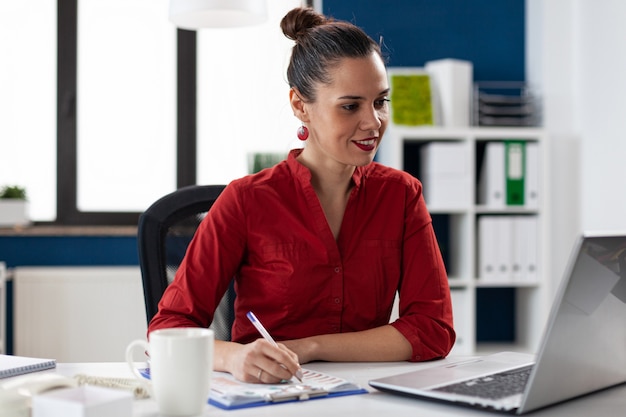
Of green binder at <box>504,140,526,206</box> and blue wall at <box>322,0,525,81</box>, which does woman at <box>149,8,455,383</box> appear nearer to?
green binder at <box>504,140,526,206</box>

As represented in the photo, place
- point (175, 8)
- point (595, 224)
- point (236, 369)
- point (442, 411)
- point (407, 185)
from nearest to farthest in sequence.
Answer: point (442, 411), point (236, 369), point (407, 185), point (175, 8), point (595, 224)

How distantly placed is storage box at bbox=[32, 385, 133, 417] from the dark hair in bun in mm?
842

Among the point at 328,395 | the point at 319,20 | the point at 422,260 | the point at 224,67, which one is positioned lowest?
the point at 328,395

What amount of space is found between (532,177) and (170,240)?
227cm

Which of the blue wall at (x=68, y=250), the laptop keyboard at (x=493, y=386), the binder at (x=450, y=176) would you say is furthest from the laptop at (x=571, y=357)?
the blue wall at (x=68, y=250)

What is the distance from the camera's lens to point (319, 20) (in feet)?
5.34

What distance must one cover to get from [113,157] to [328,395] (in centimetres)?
297

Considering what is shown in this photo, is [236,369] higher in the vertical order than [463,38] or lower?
lower

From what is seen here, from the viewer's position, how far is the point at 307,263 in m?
1.45

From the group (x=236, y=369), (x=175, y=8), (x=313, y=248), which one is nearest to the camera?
(x=236, y=369)

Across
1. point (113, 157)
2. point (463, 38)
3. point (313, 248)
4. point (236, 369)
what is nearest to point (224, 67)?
point (113, 157)

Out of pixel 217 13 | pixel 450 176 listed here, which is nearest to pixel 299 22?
pixel 217 13

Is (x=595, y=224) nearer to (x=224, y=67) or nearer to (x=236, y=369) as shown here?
(x=224, y=67)

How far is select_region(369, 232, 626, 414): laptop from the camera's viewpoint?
2.77 ft
